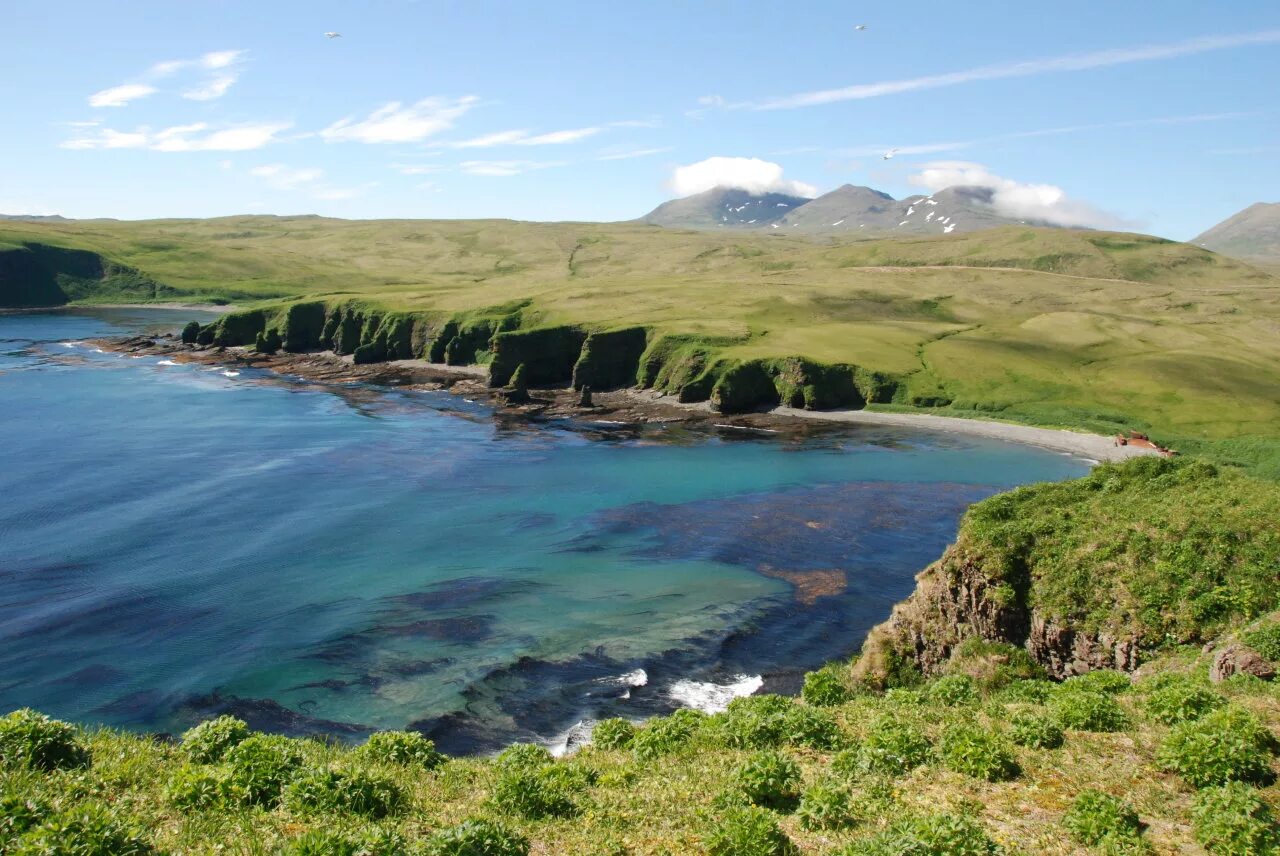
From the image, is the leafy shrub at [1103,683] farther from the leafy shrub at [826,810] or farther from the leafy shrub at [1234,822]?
the leafy shrub at [826,810]

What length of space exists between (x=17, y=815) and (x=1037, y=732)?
20.5m

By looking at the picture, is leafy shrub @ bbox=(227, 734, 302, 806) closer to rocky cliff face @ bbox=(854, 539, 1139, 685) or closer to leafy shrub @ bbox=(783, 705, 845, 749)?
leafy shrub @ bbox=(783, 705, 845, 749)

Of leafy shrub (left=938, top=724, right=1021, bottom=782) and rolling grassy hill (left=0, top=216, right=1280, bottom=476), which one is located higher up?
rolling grassy hill (left=0, top=216, right=1280, bottom=476)

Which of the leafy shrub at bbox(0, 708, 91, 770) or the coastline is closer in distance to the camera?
the leafy shrub at bbox(0, 708, 91, 770)

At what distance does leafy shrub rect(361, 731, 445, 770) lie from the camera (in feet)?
71.8

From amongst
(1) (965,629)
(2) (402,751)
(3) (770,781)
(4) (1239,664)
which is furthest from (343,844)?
(1) (965,629)

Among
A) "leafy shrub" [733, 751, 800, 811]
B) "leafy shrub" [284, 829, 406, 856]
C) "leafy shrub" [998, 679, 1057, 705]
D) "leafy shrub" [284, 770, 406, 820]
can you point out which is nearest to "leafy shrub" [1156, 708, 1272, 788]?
"leafy shrub" [998, 679, 1057, 705]

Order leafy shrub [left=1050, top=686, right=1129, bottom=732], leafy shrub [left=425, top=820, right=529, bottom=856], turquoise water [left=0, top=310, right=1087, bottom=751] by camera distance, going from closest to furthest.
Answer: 1. leafy shrub [left=425, top=820, right=529, bottom=856]
2. leafy shrub [left=1050, top=686, right=1129, bottom=732]
3. turquoise water [left=0, top=310, right=1087, bottom=751]

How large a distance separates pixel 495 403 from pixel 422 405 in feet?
33.2

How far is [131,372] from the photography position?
454 ft

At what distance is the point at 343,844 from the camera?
1416 cm

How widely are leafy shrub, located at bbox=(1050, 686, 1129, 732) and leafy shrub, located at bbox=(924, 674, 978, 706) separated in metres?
3.95

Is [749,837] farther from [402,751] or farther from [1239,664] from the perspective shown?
[1239,664]

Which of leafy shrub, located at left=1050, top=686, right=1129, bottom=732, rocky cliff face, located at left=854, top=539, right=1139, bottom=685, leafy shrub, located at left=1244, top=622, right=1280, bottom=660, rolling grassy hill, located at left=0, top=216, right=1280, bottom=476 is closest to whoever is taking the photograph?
leafy shrub, located at left=1050, top=686, right=1129, bottom=732
